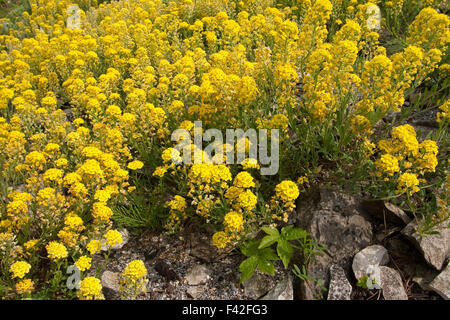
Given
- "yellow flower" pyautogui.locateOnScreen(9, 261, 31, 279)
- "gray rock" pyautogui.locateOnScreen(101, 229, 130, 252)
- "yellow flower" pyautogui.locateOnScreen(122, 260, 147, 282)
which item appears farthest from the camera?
"gray rock" pyautogui.locateOnScreen(101, 229, 130, 252)

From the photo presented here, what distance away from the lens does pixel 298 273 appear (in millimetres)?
3246

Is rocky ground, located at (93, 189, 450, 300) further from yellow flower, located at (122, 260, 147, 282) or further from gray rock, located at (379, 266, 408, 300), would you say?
yellow flower, located at (122, 260, 147, 282)

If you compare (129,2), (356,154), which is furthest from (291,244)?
(129,2)

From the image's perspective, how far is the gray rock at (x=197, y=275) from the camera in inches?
136

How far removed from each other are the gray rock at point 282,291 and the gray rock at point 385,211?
3.84 feet

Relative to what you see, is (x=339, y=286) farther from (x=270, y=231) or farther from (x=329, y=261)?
(x=270, y=231)

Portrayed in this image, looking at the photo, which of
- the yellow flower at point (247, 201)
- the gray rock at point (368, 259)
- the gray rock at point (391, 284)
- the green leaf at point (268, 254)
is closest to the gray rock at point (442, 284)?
the gray rock at point (391, 284)

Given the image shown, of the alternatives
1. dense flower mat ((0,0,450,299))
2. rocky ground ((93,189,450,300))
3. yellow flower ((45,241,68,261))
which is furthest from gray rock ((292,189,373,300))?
yellow flower ((45,241,68,261))

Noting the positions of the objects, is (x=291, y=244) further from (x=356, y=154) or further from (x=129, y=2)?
(x=129, y=2)

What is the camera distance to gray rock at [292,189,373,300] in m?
3.22

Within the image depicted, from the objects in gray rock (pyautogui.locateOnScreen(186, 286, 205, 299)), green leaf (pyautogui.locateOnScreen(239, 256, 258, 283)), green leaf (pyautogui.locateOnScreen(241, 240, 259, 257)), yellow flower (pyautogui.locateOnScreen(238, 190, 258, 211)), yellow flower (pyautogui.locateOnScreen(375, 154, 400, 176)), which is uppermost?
yellow flower (pyautogui.locateOnScreen(375, 154, 400, 176))

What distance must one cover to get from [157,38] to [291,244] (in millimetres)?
4816

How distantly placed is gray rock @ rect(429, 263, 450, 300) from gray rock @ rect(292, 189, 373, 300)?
646 mm

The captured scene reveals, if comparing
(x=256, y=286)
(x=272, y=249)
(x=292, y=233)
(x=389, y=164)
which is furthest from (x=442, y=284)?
(x=256, y=286)
